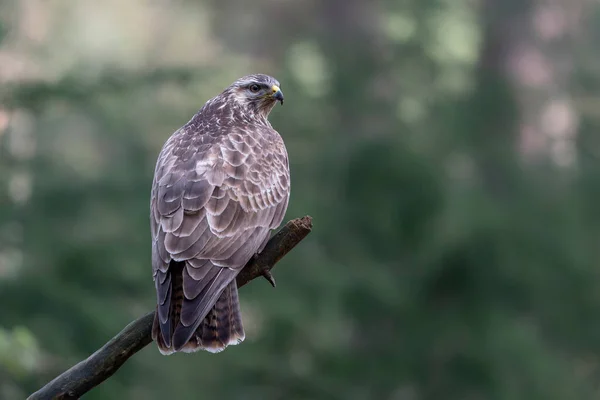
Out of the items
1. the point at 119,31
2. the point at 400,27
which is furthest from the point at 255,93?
the point at 119,31

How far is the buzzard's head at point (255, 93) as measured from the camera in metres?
6.15

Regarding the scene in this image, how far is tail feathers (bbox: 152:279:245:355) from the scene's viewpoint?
4312 mm

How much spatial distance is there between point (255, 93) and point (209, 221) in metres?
1.63

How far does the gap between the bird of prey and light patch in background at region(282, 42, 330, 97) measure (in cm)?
702

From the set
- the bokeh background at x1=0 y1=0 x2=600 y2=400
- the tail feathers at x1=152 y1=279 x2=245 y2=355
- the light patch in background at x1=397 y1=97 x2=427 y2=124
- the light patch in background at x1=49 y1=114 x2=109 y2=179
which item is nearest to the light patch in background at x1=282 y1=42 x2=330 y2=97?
the bokeh background at x1=0 y1=0 x2=600 y2=400

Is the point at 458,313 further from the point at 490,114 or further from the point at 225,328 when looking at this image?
the point at 225,328

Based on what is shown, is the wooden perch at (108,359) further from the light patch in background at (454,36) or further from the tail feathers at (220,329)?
the light patch in background at (454,36)

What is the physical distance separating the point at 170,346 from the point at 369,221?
26.7 ft

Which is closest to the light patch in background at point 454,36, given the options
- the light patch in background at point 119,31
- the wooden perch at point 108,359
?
the light patch in background at point 119,31

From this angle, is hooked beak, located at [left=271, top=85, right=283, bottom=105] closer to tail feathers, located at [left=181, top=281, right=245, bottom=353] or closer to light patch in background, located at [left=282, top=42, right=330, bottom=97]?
tail feathers, located at [left=181, top=281, right=245, bottom=353]

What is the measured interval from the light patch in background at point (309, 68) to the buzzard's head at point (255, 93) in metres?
6.37

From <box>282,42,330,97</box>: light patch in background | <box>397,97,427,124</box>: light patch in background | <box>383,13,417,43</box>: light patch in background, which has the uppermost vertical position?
<box>383,13,417,43</box>: light patch in background

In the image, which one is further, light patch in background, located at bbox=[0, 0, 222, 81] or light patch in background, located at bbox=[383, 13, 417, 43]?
light patch in background, located at bbox=[0, 0, 222, 81]

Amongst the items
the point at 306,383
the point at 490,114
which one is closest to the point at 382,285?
the point at 306,383
